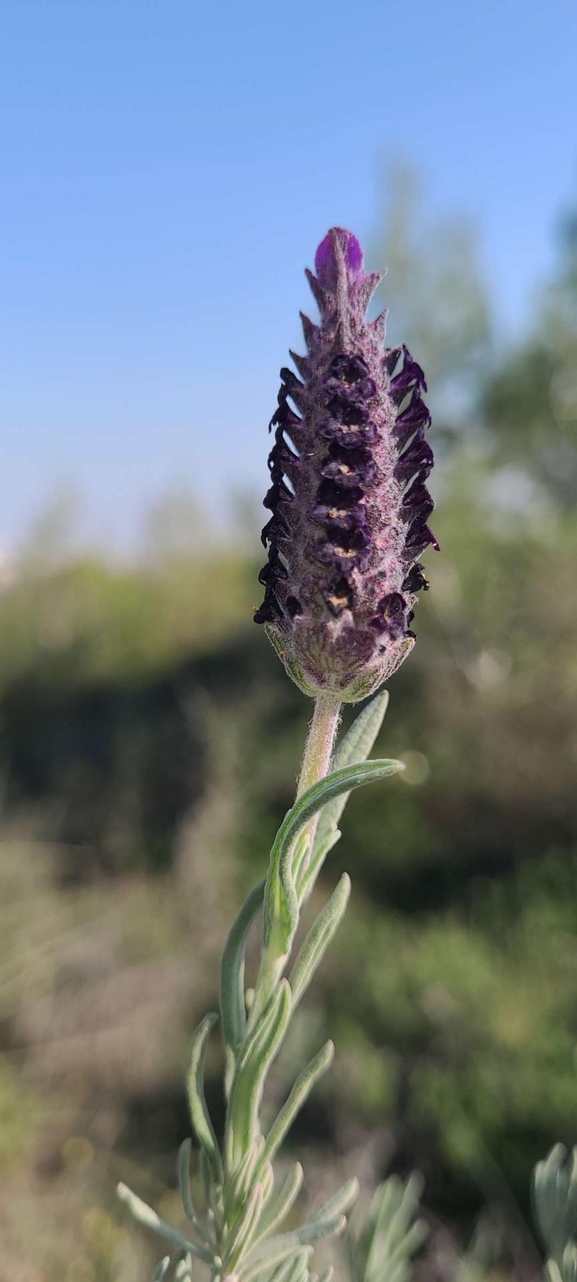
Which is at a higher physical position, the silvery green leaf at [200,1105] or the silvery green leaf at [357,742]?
the silvery green leaf at [357,742]

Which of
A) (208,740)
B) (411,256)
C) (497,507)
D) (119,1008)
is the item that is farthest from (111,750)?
(411,256)

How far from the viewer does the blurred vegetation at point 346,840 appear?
320cm

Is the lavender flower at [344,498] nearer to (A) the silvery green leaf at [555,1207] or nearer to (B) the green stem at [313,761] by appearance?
(B) the green stem at [313,761]

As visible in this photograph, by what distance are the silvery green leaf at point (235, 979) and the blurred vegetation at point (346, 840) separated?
0.49 meters

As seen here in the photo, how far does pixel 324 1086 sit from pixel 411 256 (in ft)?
20.7

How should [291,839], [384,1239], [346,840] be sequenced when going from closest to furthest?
[291,839] < [384,1239] < [346,840]

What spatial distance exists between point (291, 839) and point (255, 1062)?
0.52ft

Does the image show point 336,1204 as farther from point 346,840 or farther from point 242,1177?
point 346,840

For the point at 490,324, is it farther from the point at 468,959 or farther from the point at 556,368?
the point at 468,959

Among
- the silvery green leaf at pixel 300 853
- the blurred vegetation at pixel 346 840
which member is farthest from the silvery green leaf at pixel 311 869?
the blurred vegetation at pixel 346 840

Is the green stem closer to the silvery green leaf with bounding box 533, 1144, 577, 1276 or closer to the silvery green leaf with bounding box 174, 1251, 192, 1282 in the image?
the silvery green leaf with bounding box 174, 1251, 192, 1282

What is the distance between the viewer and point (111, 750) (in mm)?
6406

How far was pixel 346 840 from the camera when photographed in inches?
238

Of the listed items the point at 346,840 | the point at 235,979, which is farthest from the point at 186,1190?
the point at 346,840
